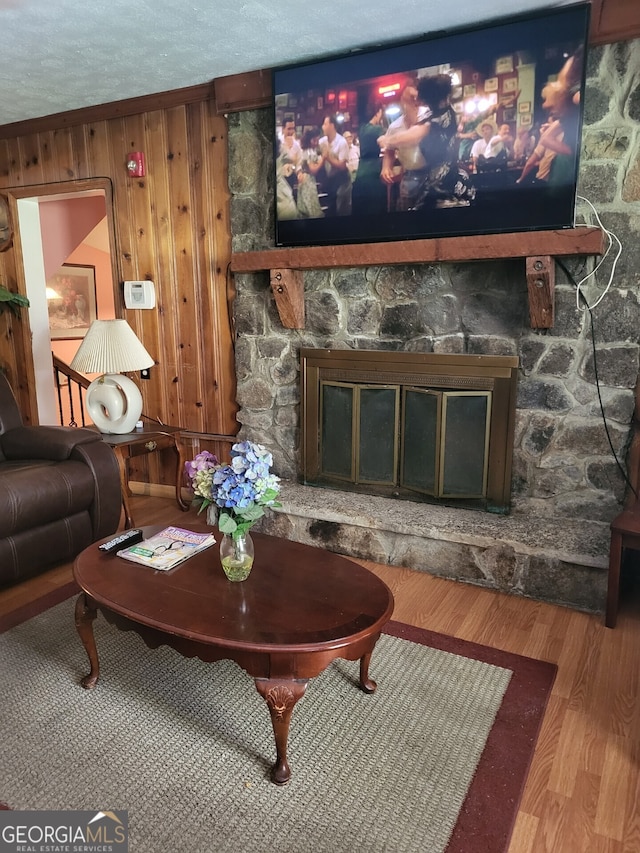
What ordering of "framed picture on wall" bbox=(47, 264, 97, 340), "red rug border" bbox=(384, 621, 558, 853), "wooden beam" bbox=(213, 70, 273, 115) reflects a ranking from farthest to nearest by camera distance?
1. "framed picture on wall" bbox=(47, 264, 97, 340)
2. "wooden beam" bbox=(213, 70, 273, 115)
3. "red rug border" bbox=(384, 621, 558, 853)

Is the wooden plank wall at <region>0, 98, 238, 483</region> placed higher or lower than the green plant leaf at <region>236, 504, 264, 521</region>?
higher

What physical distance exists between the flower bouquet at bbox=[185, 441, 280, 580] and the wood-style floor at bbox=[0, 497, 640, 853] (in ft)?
3.12

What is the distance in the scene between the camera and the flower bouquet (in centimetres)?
170

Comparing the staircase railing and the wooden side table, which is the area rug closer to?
the wooden side table

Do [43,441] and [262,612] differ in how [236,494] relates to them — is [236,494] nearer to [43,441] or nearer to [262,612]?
[262,612]

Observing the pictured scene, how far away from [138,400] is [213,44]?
6.02 feet

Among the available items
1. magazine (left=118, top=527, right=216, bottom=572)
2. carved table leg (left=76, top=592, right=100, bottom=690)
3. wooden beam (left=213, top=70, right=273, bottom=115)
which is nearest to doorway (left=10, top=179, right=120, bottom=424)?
wooden beam (left=213, top=70, right=273, bottom=115)

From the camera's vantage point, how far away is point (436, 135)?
2682mm

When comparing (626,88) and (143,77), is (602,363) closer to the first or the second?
(626,88)

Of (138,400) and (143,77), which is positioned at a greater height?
(143,77)

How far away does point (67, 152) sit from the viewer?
388cm

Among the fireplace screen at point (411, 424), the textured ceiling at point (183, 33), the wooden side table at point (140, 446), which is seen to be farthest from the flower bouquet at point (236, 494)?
the textured ceiling at point (183, 33)

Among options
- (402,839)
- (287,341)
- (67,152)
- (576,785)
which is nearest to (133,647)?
(402,839)

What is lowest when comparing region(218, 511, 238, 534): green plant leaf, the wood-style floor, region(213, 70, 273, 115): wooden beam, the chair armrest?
the wood-style floor
